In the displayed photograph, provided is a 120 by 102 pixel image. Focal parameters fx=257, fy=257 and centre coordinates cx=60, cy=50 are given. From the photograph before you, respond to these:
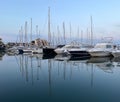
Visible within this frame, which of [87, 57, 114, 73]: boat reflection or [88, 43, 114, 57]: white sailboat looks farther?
[88, 43, 114, 57]: white sailboat

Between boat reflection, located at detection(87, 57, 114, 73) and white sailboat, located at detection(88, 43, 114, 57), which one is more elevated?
white sailboat, located at detection(88, 43, 114, 57)

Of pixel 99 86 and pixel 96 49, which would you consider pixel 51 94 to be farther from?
pixel 96 49

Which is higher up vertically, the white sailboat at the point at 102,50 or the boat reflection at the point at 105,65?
the white sailboat at the point at 102,50

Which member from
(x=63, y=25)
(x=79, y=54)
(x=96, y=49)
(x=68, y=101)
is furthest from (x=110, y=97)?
(x=63, y=25)

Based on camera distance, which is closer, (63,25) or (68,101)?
(68,101)

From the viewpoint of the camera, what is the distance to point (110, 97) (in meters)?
13.4

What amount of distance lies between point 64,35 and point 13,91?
56792 mm

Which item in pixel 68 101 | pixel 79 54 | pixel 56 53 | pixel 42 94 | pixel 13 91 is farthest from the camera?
pixel 56 53

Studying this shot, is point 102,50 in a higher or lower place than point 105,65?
higher

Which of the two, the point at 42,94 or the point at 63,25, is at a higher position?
the point at 63,25

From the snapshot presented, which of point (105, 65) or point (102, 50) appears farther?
point (102, 50)

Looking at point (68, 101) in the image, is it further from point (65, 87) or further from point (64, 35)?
point (64, 35)

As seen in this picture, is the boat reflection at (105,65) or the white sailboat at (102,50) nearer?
the boat reflection at (105,65)

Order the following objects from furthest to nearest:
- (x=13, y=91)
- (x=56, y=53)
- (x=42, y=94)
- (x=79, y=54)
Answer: (x=56, y=53) → (x=79, y=54) → (x=13, y=91) → (x=42, y=94)
